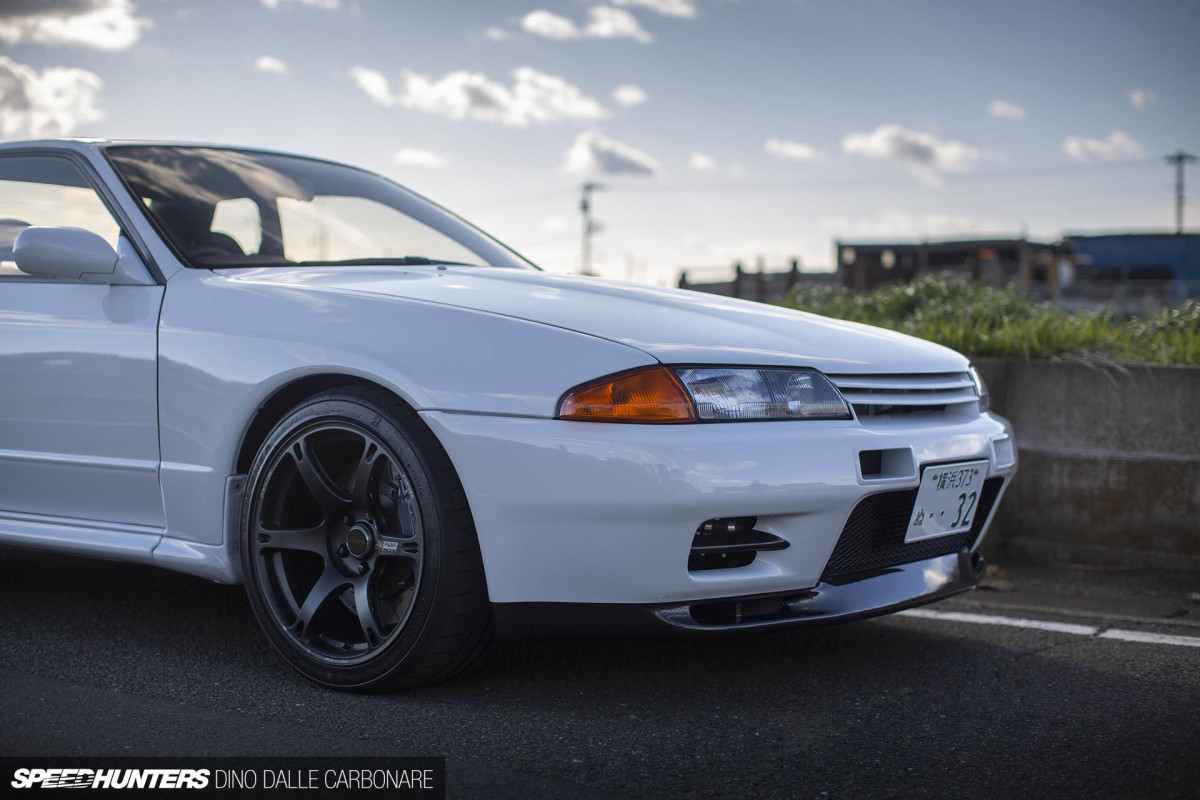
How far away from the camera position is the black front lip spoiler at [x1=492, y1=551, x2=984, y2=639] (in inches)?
Result: 95.5

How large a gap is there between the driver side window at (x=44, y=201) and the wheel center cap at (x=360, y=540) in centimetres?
124

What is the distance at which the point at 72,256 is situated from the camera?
3020mm

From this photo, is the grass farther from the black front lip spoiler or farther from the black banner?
the black banner

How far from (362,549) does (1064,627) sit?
2.28 m

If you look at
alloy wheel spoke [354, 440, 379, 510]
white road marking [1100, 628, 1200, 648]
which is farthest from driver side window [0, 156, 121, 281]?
white road marking [1100, 628, 1200, 648]

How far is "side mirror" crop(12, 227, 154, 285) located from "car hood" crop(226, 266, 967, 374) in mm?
331

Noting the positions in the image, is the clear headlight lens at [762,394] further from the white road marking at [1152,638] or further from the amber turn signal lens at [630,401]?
the white road marking at [1152,638]

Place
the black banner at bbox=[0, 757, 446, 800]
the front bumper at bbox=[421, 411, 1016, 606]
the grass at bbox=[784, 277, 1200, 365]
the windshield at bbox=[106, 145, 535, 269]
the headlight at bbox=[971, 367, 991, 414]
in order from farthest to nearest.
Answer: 1. the grass at bbox=[784, 277, 1200, 365]
2. the windshield at bbox=[106, 145, 535, 269]
3. the headlight at bbox=[971, 367, 991, 414]
4. the front bumper at bbox=[421, 411, 1016, 606]
5. the black banner at bbox=[0, 757, 446, 800]

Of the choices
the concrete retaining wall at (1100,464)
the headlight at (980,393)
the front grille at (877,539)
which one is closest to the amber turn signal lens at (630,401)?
the front grille at (877,539)

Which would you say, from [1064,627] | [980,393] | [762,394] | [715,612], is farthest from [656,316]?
[1064,627]

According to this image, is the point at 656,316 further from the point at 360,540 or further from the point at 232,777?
the point at 232,777

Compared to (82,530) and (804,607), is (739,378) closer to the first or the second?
(804,607)

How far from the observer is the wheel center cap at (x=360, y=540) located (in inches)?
103

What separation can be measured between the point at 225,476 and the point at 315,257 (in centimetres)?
89
